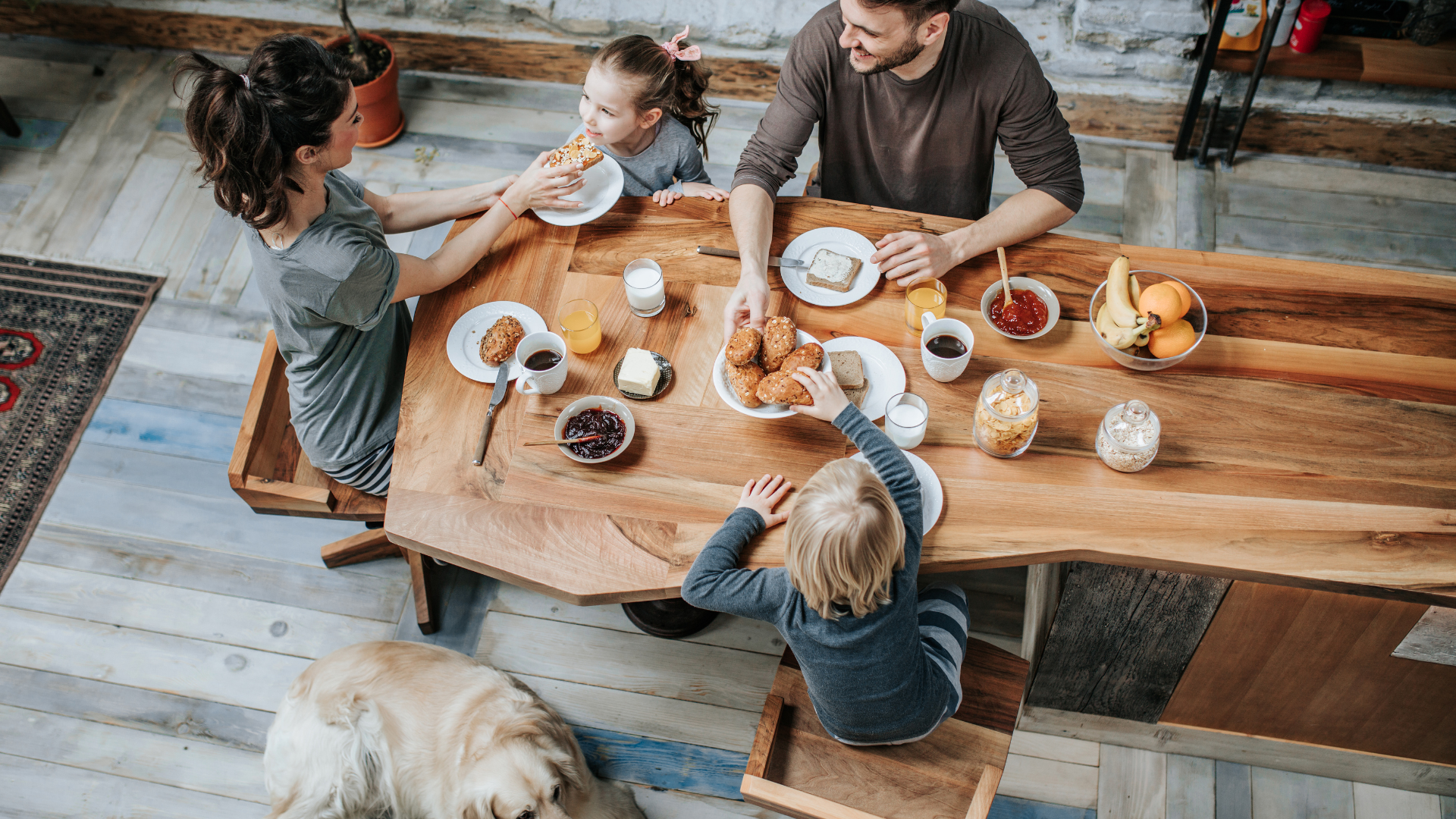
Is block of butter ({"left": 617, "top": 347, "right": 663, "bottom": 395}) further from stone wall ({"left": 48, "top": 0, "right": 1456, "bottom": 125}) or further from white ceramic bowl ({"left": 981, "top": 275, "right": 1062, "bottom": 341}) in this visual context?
stone wall ({"left": 48, "top": 0, "right": 1456, "bottom": 125})

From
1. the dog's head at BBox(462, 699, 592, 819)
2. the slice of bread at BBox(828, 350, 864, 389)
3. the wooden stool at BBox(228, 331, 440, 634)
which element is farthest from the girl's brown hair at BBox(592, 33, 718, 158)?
the dog's head at BBox(462, 699, 592, 819)

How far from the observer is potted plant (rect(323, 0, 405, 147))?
10.6 feet

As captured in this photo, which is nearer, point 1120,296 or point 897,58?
point 1120,296

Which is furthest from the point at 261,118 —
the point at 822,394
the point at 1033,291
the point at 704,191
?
the point at 1033,291

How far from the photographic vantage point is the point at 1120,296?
173 centimetres

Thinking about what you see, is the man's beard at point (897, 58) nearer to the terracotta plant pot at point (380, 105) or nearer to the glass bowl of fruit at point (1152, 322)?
the glass bowl of fruit at point (1152, 322)

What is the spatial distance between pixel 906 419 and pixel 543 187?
952 millimetres

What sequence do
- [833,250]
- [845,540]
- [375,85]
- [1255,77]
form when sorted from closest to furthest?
[845,540] → [833,250] → [1255,77] → [375,85]

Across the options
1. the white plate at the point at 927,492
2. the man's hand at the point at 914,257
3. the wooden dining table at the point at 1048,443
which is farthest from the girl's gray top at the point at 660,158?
the white plate at the point at 927,492

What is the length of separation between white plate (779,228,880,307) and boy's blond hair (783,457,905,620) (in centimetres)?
49

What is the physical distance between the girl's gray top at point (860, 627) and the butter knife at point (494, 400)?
48 cm

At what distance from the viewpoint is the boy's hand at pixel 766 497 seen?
5.22ft

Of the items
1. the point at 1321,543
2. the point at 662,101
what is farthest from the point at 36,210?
the point at 1321,543

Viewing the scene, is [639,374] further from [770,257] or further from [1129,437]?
[1129,437]
